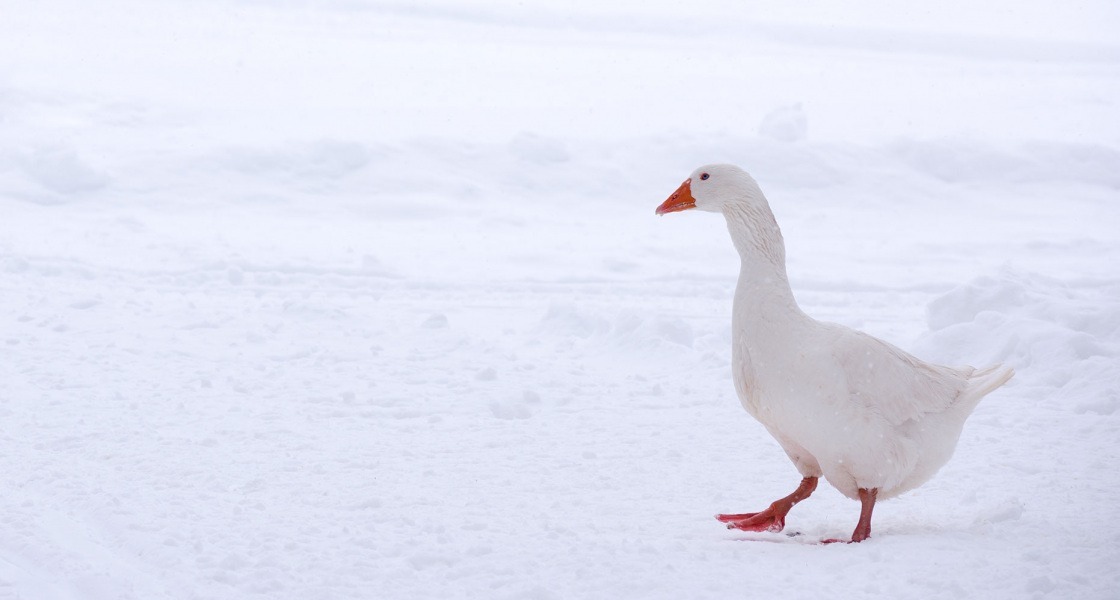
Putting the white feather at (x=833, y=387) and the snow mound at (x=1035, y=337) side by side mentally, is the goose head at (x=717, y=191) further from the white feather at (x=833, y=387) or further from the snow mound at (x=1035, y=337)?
the snow mound at (x=1035, y=337)

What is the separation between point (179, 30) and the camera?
21.0 metres

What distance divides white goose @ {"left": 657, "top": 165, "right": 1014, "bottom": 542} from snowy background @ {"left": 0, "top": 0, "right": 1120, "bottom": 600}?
10.5 inches

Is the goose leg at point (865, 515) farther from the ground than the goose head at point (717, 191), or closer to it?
closer to it

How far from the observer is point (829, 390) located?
3965 mm

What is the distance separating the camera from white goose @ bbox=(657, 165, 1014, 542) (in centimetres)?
398

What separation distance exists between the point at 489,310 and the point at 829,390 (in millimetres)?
4881

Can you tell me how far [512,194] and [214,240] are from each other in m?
4.22

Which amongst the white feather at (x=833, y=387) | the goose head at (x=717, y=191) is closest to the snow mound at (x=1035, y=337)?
the white feather at (x=833, y=387)

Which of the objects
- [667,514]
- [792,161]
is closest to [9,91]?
[792,161]

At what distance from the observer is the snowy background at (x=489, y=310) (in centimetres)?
393

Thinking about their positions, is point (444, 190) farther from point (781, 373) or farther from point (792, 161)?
point (781, 373)

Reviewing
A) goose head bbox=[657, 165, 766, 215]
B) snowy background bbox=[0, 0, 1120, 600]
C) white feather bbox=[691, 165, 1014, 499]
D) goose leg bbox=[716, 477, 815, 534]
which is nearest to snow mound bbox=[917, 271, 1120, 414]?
snowy background bbox=[0, 0, 1120, 600]

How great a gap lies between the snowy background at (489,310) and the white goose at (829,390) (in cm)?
27

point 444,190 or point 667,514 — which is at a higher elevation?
point 667,514
